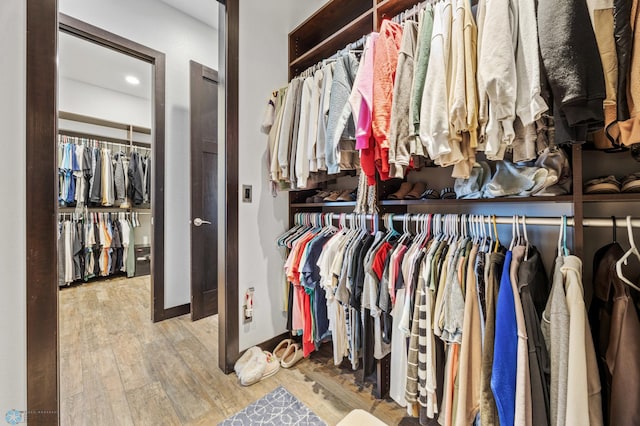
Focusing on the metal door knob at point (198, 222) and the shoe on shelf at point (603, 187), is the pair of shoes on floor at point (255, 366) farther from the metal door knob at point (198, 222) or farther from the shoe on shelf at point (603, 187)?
the shoe on shelf at point (603, 187)

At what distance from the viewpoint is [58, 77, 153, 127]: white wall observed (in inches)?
144

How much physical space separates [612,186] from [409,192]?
0.72 metres

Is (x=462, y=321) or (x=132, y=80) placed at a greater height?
(x=132, y=80)

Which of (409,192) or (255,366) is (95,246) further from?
(409,192)

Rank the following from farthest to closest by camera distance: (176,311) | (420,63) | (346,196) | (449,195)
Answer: (176,311)
(346,196)
(449,195)
(420,63)

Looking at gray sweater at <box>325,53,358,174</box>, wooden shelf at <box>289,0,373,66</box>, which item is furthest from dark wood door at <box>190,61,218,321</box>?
gray sweater at <box>325,53,358,174</box>

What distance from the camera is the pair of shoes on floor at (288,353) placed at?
1709 mm

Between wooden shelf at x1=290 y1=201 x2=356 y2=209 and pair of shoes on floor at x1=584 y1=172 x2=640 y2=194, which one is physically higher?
pair of shoes on floor at x1=584 y1=172 x2=640 y2=194

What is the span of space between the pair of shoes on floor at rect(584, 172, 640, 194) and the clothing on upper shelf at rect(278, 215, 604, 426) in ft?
0.87

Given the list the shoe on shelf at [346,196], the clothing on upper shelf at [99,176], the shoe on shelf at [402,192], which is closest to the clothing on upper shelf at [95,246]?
the clothing on upper shelf at [99,176]

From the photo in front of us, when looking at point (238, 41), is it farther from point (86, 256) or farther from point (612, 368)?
point (86, 256)

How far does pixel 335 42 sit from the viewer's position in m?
1.67

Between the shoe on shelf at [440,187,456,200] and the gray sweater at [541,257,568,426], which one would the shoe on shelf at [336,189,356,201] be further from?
the gray sweater at [541,257,568,426]

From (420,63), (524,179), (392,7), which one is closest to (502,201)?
(524,179)
